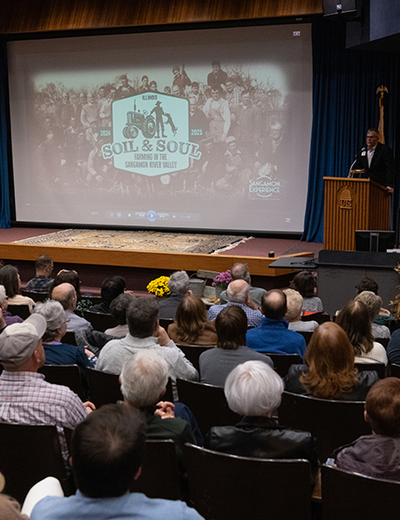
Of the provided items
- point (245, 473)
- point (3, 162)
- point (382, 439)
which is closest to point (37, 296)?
point (245, 473)

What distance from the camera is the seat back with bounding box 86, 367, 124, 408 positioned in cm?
281

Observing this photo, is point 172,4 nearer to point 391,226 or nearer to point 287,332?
point 391,226

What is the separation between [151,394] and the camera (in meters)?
2.11

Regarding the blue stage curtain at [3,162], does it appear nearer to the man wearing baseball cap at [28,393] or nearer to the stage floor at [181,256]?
the stage floor at [181,256]

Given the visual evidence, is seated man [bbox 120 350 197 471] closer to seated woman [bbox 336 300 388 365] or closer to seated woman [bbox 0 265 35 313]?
seated woman [bbox 336 300 388 365]

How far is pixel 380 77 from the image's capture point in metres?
8.22

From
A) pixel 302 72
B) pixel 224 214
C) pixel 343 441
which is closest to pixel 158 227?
pixel 224 214

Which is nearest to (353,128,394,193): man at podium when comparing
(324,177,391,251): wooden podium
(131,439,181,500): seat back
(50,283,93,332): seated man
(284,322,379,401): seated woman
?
(324,177,391,251): wooden podium

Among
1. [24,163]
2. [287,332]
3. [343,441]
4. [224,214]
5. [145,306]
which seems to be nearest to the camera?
[343,441]

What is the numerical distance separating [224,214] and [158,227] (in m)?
1.11

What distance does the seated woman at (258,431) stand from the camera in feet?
6.61

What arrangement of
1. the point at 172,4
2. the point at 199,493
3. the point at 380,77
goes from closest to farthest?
1. the point at 199,493
2. the point at 380,77
3. the point at 172,4

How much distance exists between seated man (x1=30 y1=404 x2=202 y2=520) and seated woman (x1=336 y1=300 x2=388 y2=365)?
1.99 m

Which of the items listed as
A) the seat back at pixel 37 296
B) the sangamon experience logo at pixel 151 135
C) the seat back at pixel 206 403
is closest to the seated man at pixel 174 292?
the seat back at pixel 37 296
